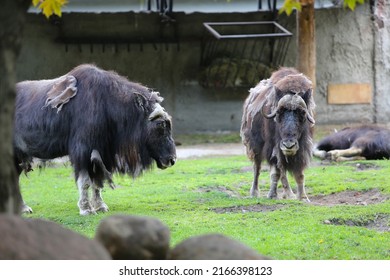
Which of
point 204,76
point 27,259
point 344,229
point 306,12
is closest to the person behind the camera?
point 27,259

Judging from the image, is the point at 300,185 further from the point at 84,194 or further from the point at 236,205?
the point at 84,194

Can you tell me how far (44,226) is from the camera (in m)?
4.49

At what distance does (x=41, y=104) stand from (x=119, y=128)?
3.37 ft

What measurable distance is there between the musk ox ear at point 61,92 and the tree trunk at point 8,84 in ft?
18.1

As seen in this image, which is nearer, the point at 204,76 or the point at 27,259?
the point at 27,259

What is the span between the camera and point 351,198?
11.6 meters

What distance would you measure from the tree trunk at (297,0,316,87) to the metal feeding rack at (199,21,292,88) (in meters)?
4.11

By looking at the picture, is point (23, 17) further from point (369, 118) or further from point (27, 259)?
point (369, 118)

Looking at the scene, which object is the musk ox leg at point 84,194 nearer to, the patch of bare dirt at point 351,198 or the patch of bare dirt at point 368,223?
the patch of bare dirt at point 368,223

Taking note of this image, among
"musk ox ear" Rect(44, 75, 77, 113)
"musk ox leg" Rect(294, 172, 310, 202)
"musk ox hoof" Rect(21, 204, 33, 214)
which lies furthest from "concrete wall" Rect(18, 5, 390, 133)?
"musk ox hoof" Rect(21, 204, 33, 214)

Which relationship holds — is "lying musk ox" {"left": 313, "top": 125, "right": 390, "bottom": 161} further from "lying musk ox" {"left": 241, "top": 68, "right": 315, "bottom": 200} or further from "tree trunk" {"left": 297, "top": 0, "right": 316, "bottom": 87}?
"lying musk ox" {"left": 241, "top": 68, "right": 315, "bottom": 200}

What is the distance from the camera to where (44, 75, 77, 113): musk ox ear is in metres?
10.4

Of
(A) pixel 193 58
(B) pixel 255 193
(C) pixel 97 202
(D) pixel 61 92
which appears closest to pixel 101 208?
(C) pixel 97 202
